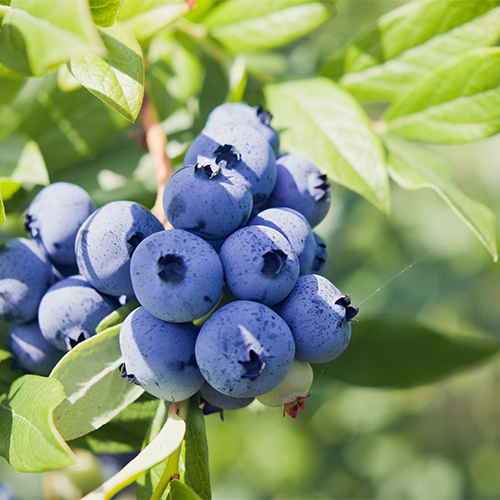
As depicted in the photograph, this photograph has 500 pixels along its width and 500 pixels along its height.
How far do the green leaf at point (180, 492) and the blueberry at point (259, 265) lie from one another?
355 mm

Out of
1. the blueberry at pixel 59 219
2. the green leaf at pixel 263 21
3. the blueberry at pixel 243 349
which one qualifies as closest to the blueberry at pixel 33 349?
the blueberry at pixel 59 219

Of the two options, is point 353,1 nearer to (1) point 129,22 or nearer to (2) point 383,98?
(2) point 383,98

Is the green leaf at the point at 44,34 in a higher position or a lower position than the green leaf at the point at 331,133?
higher

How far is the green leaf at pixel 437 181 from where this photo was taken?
3.41ft

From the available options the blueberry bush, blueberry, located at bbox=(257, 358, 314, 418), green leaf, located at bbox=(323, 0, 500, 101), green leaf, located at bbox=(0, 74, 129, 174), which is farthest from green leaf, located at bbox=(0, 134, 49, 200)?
green leaf, located at bbox=(323, 0, 500, 101)

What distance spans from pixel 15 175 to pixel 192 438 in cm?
77

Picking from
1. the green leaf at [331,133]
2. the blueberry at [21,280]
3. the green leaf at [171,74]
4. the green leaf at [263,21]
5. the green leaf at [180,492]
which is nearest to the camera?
the green leaf at [180,492]

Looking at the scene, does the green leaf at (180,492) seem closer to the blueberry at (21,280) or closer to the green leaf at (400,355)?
the blueberry at (21,280)

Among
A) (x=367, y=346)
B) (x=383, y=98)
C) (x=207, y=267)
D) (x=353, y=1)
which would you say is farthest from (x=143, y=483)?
(x=353, y=1)

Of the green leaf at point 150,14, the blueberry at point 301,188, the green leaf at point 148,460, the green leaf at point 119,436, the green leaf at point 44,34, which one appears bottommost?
the green leaf at point 119,436

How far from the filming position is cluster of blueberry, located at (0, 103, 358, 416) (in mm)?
743

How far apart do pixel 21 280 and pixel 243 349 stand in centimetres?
52

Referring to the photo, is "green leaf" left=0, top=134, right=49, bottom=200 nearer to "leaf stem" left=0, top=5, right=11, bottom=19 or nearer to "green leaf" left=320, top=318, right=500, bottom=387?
"leaf stem" left=0, top=5, right=11, bottom=19

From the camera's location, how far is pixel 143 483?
39.9 inches
